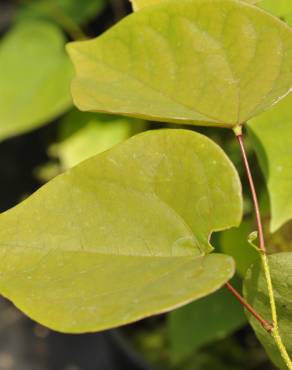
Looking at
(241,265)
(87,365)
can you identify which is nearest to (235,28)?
(241,265)

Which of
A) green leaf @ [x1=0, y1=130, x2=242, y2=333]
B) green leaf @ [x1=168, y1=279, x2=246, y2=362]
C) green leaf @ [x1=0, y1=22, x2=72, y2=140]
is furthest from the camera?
green leaf @ [x1=0, y1=22, x2=72, y2=140]

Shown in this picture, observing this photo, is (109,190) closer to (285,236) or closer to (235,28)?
(235,28)

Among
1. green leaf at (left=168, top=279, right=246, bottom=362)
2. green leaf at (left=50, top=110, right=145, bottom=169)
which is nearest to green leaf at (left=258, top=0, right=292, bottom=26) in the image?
green leaf at (left=168, top=279, right=246, bottom=362)

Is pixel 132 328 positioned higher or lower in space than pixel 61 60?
lower

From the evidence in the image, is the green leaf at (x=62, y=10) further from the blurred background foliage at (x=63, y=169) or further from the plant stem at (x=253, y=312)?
the plant stem at (x=253, y=312)

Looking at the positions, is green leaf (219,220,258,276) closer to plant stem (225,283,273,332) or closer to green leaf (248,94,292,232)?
green leaf (248,94,292,232)

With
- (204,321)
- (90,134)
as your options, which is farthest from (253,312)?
(90,134)

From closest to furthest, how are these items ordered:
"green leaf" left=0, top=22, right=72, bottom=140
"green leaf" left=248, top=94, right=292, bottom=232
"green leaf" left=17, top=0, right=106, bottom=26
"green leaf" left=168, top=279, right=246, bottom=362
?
"green leaf" left=248, top=94, right=292, bottom=232
"green leaf" left=168, top=279, right=246, bottom=362
"green leaf" left=0, top=22, right=72, bottom=140
"green leaf" left=17, top=0, right=106, bottom=26
